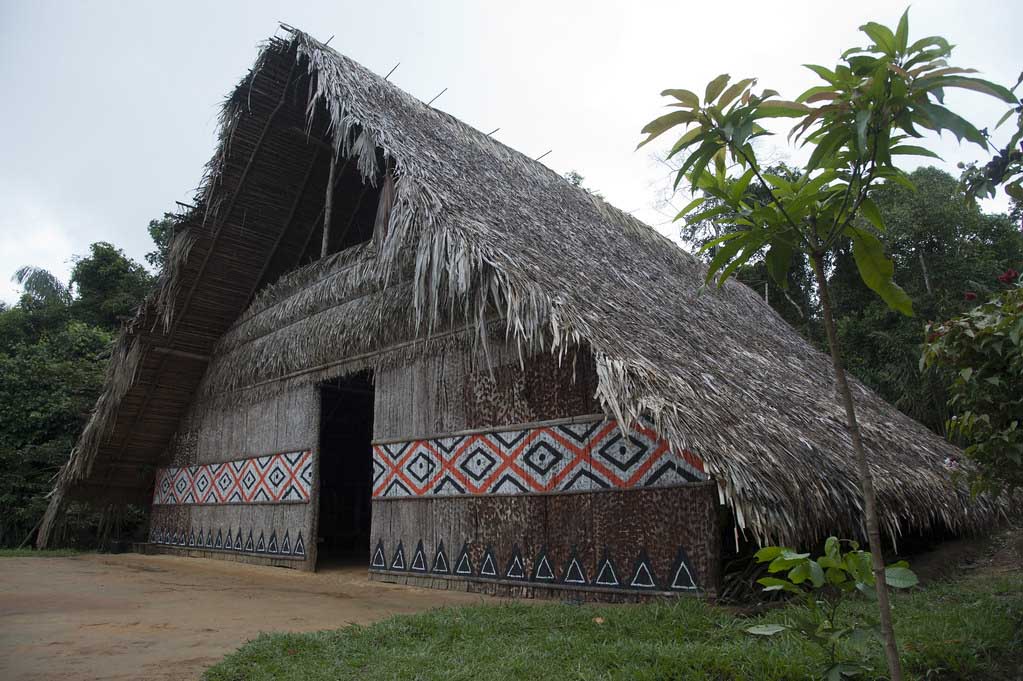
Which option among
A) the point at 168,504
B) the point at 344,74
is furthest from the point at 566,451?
the point at 168,504

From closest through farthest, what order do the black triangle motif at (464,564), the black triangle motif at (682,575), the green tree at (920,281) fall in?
1. the black triangle motif at (682,575)
2. the black triangle motif at (464,564)
3. the green tree at (920,281)

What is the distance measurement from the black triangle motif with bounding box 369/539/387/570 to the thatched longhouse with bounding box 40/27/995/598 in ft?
0.14

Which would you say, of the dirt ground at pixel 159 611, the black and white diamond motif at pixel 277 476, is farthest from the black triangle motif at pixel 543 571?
the black and white diamond motif at pixel 277 476

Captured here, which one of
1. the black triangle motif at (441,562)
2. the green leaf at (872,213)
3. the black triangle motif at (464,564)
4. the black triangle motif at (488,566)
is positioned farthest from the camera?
the black triangle motif at (441,562)

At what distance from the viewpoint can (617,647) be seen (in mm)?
2979

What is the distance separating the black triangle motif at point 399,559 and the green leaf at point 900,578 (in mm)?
4509

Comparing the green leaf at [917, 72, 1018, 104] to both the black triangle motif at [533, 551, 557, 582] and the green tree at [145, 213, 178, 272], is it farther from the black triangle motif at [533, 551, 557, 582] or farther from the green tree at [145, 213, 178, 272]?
the green tree at [145, 213, 178, 272]

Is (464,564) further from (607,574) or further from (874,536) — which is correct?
(874,536)

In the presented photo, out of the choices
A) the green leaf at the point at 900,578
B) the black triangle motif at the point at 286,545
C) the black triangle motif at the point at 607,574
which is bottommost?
the black triangle motif at the point at 607,574

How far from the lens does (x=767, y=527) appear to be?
353cm

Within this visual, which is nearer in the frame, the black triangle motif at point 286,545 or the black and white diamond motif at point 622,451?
the black and white diamond motif at point 622,451

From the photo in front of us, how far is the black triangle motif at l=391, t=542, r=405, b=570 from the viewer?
585 centimetres

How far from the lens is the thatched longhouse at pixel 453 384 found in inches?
168

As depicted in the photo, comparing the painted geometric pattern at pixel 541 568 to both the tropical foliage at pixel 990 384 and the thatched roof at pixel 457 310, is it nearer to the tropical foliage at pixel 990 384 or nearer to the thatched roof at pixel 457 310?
the thatched roof at pixel 457 310
